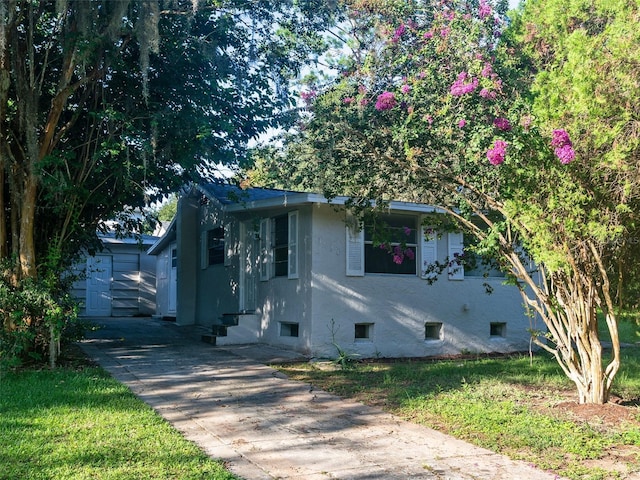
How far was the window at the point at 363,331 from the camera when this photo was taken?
12.4m

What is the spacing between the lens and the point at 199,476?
470 cm

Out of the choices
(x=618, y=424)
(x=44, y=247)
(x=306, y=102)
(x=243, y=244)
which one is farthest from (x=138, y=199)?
(x=618, y=424)

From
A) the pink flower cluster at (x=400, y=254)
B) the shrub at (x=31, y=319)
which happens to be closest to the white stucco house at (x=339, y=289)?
the pink flower cluster at (x=400, y=254)

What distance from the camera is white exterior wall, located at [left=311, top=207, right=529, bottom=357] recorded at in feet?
39.1

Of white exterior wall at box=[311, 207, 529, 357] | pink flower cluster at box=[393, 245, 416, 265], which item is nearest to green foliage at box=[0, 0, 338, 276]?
white exterior wall at box=[311, 207, 529, 357]

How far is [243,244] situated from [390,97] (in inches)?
269

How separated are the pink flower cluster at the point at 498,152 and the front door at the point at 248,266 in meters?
8.18

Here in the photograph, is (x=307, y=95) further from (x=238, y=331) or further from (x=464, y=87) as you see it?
(x=464, y=87)

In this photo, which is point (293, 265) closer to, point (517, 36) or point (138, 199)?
point (138, 199)

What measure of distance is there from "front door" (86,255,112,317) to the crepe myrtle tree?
13.9m

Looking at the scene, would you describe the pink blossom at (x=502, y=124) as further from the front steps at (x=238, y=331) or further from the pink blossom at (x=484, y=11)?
the front steps at (x=238, y=331)

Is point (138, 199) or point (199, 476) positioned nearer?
point (199, 476)

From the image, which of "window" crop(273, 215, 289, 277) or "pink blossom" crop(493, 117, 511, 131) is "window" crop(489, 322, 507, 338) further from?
"pink blossom" crop(493, 117, 511, 131)

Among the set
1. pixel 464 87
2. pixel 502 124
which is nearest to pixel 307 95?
pixel 464 87
